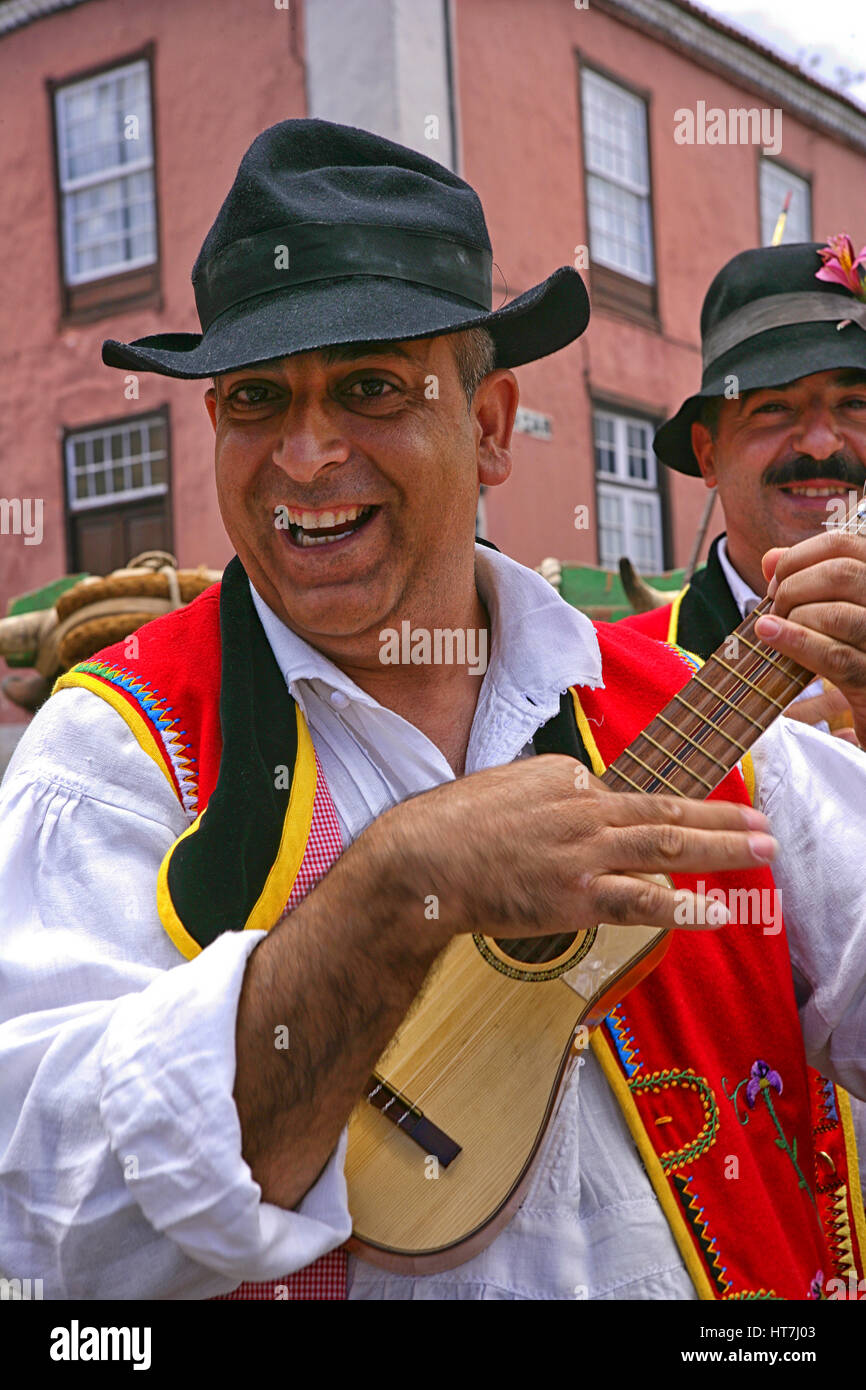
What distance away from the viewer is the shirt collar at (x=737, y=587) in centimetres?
329

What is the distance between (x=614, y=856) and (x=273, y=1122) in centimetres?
44

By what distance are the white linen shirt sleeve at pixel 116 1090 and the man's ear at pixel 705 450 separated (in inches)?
92.5

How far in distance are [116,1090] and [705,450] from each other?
269 cm

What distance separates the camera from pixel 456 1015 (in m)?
1.66

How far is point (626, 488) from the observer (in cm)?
1070

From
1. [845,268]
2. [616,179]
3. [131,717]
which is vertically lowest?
[131,717]

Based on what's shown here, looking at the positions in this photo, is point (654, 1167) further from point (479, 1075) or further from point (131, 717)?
point (131, 717)

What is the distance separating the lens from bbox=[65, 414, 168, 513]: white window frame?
1053cm

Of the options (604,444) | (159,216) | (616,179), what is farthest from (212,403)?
(616,179)

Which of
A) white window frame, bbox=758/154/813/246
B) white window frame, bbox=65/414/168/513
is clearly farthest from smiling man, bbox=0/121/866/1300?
white window frame, bbox=758/154/813/246

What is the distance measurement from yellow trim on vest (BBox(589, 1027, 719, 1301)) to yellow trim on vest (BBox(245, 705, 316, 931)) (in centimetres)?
46

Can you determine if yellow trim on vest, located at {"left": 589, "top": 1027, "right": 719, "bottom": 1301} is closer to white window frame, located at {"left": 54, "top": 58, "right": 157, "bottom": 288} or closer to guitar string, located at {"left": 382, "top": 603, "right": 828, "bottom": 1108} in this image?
guitar string, located at {"left": 382, "top": 603, "right": 828, "bottom": 1108}
